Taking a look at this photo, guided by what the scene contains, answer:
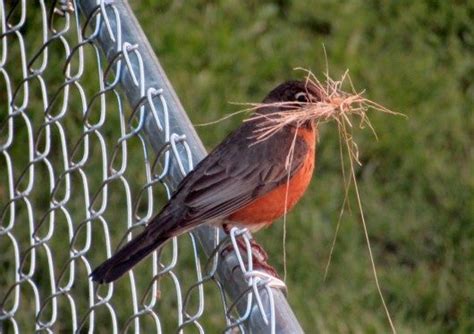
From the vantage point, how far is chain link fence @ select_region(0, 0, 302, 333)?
9.83 ft

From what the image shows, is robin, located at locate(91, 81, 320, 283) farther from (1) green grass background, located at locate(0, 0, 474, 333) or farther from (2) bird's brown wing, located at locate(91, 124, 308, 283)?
(1) green grass background, located at locate(0, 0, 474, 333)

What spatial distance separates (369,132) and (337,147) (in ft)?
0.64

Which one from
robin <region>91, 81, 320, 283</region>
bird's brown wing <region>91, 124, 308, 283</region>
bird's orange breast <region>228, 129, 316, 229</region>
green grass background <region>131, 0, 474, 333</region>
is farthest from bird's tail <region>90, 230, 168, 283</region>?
green grass background <region>131, 0, 474, 333</region>

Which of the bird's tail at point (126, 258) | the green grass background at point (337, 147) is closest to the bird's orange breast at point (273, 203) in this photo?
the bird's tail at point (126, 258)

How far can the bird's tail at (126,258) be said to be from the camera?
123 inches

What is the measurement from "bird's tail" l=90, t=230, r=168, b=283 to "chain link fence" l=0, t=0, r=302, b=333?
2.1 inches

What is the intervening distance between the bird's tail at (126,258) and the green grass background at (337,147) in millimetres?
1616

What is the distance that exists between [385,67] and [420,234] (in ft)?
3.77

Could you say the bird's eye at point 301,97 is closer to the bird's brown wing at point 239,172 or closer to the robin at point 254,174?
the robin at point 254,174

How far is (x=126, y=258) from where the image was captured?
321cm

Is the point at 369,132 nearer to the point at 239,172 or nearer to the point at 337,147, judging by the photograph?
the point at 337,147

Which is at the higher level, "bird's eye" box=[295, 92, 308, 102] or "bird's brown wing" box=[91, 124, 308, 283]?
"bird's eye" box=[295, 92, 308, 102]

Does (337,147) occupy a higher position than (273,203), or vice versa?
(273,203)

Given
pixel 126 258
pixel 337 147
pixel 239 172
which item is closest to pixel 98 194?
pixel 126 258
